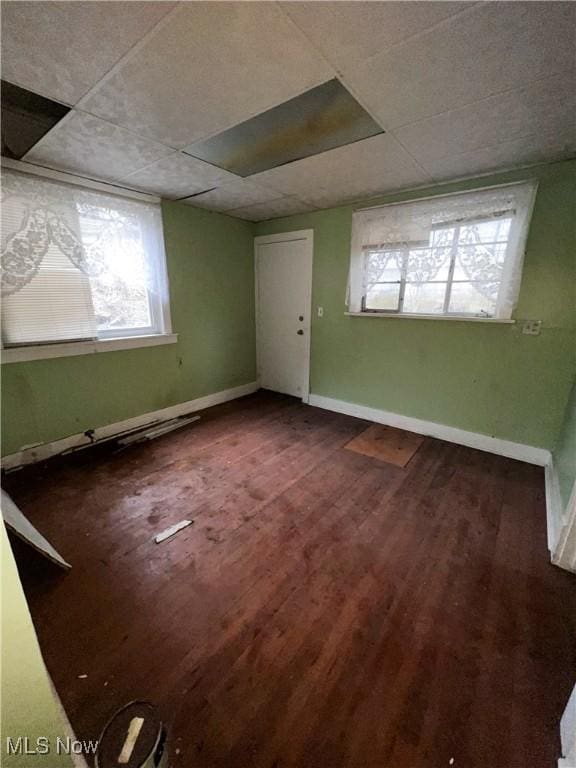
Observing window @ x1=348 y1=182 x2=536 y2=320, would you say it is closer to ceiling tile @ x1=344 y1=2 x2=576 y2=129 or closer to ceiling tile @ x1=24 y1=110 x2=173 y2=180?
ceiling tile @ x1=344 y1=2 x2=576 y2=129

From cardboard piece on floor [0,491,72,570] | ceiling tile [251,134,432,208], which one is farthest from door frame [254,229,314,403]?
cardboard piece on floor [0,491,72,570]

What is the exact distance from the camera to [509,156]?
6.80 ft

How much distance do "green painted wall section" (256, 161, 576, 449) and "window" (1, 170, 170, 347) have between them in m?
1.75

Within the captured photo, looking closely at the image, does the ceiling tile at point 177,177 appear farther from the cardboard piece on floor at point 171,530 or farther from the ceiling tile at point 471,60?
the cardboard piece on floor at point 171,530

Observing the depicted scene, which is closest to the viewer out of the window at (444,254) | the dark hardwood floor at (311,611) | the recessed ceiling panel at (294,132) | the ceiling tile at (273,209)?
the dark hardwood floor at (311,611)

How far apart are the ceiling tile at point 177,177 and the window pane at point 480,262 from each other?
2.08 meters

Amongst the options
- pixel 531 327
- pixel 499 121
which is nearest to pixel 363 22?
pixel 499 121

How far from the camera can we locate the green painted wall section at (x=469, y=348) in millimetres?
2254

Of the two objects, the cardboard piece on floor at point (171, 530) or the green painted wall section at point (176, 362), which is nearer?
the cardboard piece on floor at point (171, 530)

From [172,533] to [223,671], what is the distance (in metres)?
0.83

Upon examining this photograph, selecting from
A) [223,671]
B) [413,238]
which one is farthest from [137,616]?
[413,238]

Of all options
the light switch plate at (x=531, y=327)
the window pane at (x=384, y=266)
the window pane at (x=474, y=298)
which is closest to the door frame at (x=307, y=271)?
the window pane at (x=384, y=266)

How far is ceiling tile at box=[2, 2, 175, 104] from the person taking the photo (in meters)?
1.01

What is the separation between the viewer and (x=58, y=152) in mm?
2025
